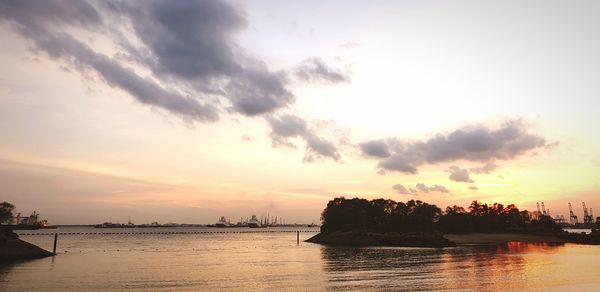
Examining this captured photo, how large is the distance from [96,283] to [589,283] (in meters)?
57.2

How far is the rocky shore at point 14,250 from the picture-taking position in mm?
69812

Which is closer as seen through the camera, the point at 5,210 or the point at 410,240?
the point at 410,240

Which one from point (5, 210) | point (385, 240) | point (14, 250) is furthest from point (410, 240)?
point (5, 210)

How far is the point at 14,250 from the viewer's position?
237 feet

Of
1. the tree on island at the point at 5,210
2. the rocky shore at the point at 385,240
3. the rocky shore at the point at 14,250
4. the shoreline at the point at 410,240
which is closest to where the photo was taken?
the rocky shore at the point at 14,250

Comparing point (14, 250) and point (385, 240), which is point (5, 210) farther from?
point (385, 240)

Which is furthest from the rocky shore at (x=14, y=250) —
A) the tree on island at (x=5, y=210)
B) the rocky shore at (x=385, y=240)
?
the tree on island at (x=5, y=210)

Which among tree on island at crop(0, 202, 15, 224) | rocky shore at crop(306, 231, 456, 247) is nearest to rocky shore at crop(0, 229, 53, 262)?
rocky shore at crop(306, 231, 456, 247)

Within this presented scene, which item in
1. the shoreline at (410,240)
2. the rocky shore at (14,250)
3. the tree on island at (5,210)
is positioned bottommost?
the shoreline at (410,240)

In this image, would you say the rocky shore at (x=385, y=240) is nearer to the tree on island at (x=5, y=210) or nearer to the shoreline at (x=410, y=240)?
the shoreline at (x=410, y=240)

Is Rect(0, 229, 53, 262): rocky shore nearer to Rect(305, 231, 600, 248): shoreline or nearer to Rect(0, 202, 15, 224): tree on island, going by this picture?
Rect(305, 231, 600, 248): shoreline

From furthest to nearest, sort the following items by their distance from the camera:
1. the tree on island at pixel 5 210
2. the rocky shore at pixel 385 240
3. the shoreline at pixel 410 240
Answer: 1. the tree on island at pixel 5 210
2. the shoreline at pixel 410 240
3. the rocky shore at pixel 385 240

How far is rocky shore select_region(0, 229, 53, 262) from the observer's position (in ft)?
229

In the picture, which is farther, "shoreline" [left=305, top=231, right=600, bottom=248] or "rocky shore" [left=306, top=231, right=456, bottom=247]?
"shoreline" [left=305, top=231, right=600, bottom=248]
